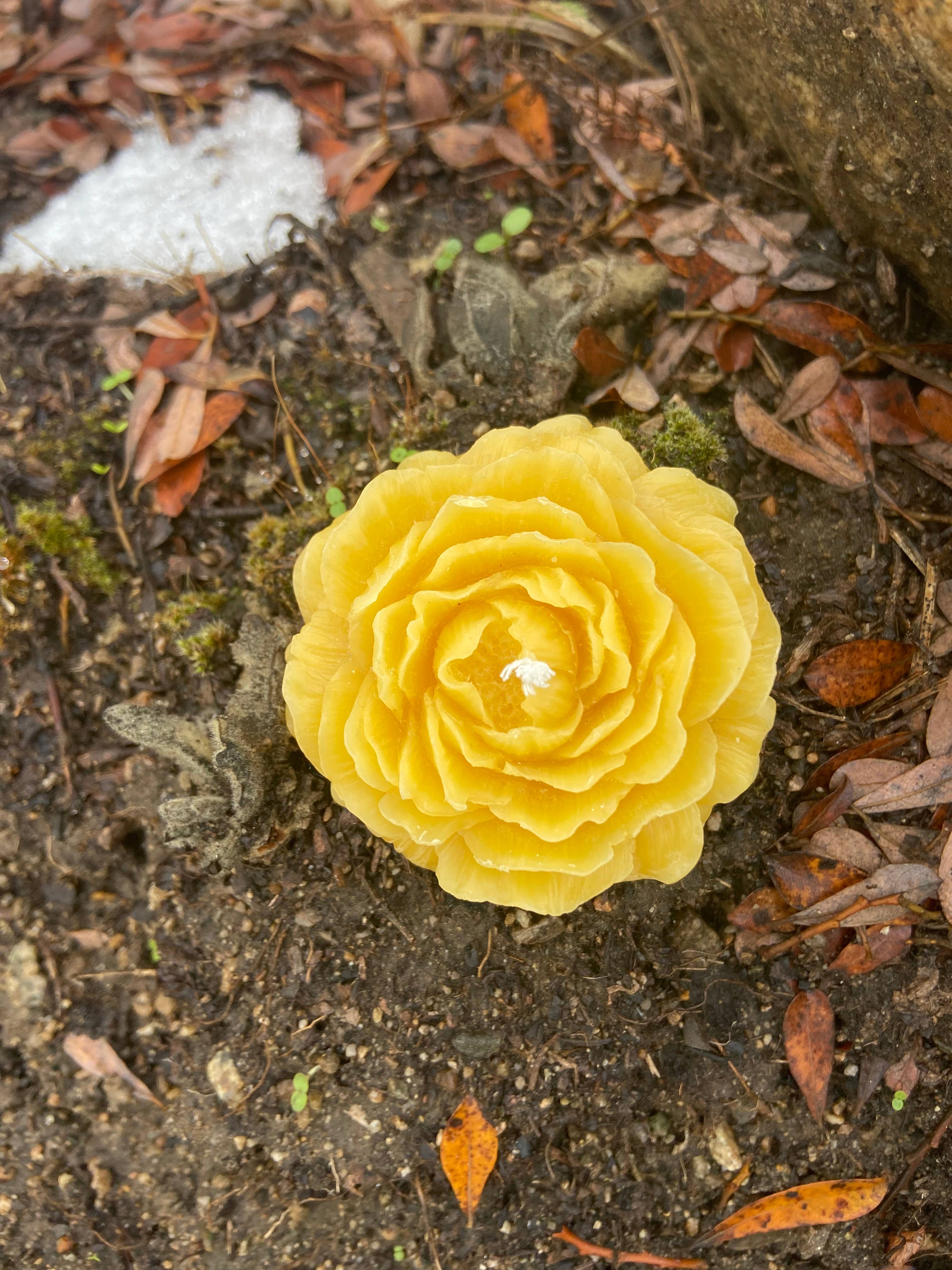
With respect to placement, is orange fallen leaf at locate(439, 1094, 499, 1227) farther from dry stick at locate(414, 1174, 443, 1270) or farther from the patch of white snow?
the patch of white snow

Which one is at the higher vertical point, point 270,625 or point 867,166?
point 867,166

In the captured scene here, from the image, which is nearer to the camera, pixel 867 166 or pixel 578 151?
pixel 867 166

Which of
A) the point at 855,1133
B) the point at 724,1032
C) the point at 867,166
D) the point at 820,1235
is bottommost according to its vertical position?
the point at 820,1235

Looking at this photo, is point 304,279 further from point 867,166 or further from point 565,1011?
point 565,1011

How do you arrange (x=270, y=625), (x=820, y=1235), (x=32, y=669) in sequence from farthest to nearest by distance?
1. (x=32, y=669)
2. (x=270, y=625)
3. (x=820, y=1235)

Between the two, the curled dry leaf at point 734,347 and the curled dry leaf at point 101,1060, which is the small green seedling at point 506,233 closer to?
the curled dry leaf at point 734,347

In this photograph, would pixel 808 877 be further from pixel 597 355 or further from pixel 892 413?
pixel 597 355

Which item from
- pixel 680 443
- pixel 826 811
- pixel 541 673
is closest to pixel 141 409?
pixel 680 443

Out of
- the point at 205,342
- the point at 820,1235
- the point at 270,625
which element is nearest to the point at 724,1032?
the point at 820,1235

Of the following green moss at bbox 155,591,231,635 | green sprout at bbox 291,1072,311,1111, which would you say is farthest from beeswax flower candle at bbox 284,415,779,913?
green sprout at bbox 291,1072,311,1111
